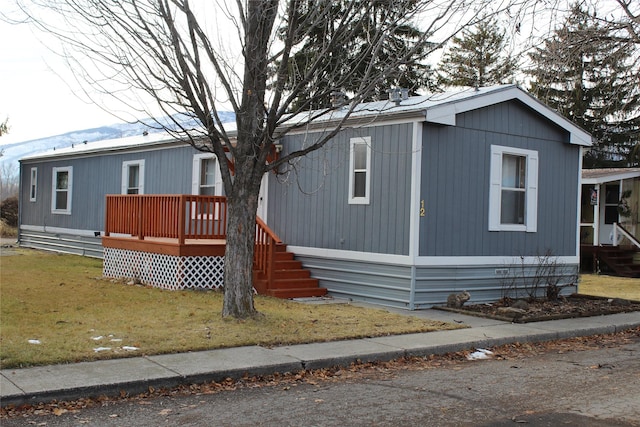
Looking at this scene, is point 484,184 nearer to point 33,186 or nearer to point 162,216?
point 162,216

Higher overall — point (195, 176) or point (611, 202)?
point (611, 202)

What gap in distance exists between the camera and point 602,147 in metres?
38.0

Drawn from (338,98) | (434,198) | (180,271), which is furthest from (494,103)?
(180,271)

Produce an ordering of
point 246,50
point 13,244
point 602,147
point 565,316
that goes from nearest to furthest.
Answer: point 246,50 → point 565,316 → point 13,244 → point 602,147

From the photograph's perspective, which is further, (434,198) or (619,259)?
(619,259)

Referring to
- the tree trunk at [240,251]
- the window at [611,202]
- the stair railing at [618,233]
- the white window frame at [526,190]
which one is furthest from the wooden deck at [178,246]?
the window at [611,202]

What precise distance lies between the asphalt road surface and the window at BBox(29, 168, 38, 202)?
20.1m

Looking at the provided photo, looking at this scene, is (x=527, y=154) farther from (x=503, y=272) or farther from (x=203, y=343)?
(x=203, y=343)

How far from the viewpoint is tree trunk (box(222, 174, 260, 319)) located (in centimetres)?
955

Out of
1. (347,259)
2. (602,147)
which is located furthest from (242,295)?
(602,147)

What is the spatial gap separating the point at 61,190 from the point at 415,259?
15003 millimetres

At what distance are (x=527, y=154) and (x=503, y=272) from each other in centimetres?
242

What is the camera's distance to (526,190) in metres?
13.8

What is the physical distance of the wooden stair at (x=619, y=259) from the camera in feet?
70.6
